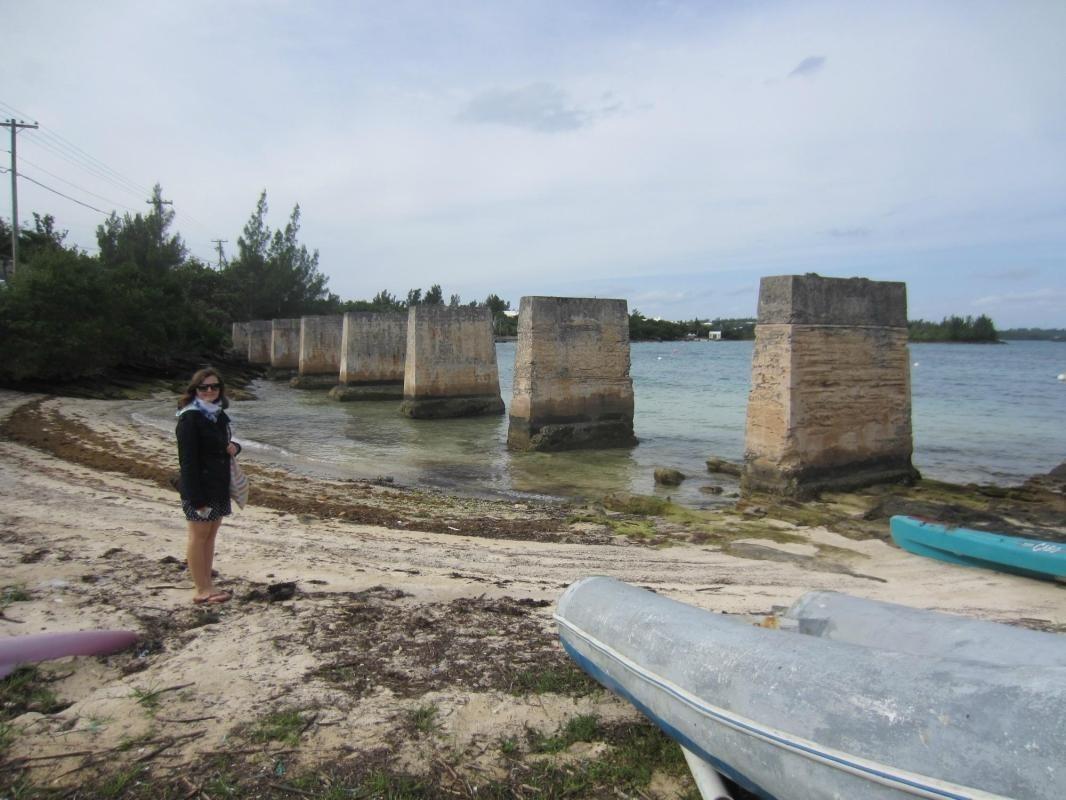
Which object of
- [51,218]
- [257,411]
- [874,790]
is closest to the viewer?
[874,790]

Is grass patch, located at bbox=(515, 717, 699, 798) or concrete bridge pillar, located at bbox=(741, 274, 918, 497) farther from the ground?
concrete bridge pillar, located at bbox=(741, 274, 918, 497)

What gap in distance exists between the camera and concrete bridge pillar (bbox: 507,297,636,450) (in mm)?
13758

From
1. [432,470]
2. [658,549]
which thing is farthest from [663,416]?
[658,549]

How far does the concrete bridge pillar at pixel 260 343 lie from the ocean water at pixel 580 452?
1034cm

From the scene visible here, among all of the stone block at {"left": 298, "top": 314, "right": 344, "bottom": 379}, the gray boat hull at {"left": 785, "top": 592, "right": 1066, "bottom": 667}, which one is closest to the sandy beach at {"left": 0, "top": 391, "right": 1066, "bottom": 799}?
the gray boat hull at {"left": 785, "top": 592, "right": 1066, "bottom": 667}

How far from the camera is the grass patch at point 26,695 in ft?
10.1

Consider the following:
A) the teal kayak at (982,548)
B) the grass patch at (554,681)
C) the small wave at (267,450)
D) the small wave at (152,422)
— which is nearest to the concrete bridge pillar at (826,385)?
the teal kayak at (982,548)

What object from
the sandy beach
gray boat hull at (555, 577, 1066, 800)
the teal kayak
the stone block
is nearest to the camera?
gray boat hull at (555, 577, 1066, 800)

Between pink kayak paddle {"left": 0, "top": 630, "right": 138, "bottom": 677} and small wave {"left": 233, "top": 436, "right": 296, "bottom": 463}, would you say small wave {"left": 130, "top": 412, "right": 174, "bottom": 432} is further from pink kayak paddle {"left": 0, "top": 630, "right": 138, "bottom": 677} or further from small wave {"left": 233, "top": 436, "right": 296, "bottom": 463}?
pink kayak paddle {"left": 0, "top": 630, "right": 138, "bottom": 677}

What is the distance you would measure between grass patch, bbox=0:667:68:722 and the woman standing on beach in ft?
3.43

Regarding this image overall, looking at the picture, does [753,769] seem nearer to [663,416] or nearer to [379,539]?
[379,539]

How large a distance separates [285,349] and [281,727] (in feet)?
105

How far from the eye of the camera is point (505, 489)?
10727 millimetres

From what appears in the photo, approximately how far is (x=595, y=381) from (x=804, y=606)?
10997 mm
